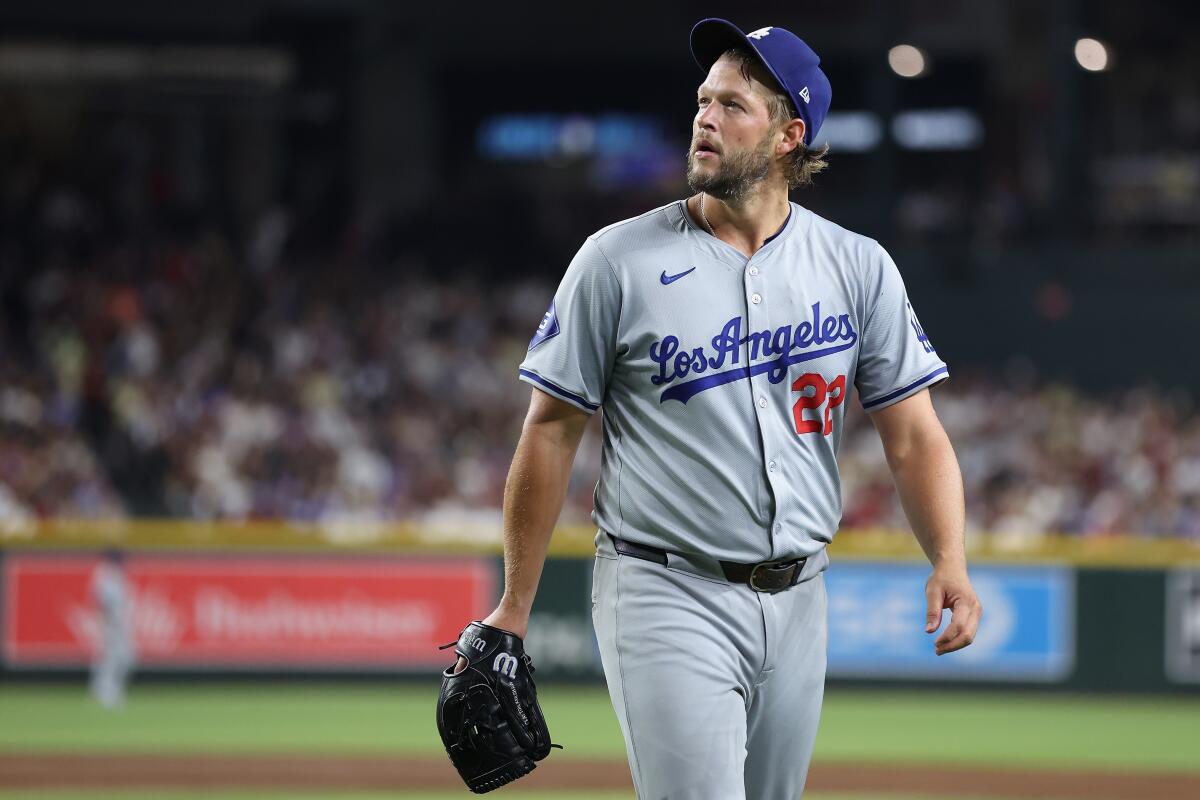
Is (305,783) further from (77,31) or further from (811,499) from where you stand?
(77,31)

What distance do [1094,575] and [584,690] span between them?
4008 mm

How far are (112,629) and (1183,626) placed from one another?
25.9 feet

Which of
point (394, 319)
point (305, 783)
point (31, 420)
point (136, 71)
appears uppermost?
point (136, 71)

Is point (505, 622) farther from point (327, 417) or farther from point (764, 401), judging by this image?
point (327, 417)

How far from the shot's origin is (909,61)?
2148 cm

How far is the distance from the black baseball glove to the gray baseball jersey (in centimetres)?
34

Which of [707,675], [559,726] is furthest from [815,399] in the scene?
[559,726]

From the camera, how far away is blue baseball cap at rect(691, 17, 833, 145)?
343 centimetres

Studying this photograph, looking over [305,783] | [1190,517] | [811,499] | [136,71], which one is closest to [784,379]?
[811,499]

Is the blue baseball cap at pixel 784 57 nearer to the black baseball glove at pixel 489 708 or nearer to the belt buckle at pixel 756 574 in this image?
the belt buckle at pixel 756 574

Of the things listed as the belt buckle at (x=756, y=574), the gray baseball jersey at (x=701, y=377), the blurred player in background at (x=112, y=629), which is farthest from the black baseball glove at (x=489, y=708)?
the blurred player in background at (x=112, y=629)

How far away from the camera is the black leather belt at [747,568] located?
3.44 meters

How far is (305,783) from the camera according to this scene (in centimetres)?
930

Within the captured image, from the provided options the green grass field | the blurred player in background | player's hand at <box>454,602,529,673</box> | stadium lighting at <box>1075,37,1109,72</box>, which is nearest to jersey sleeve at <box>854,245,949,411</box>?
player's hand at <box>454,602,529,673</box>
